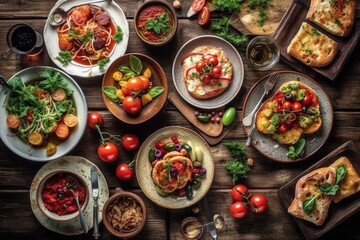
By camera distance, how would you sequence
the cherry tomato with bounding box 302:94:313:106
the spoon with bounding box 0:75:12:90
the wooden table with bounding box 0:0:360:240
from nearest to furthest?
the spoon with bounding box 0:75:12:90
the cherry tomato with bounding box 302:94:313:106
the wooden table with bounding box 0:0:360:240

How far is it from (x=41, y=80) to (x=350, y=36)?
2998 millimetres

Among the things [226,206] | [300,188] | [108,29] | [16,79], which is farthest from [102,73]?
[300,188]

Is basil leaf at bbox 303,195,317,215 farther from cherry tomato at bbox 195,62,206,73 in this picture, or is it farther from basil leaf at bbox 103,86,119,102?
basil leaf at bbox 103,86,119,102

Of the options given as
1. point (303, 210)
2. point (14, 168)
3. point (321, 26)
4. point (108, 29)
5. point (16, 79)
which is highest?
point (321, 26)

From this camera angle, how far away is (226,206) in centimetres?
525

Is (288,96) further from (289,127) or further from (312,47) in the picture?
(312,47)

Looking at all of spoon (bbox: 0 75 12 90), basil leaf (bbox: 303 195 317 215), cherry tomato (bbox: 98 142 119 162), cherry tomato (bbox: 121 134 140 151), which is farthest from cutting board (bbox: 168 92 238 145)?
spoon (bbox: 0 75 12 90)

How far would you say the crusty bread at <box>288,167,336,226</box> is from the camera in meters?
4.98

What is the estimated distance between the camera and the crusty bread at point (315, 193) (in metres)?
4.98

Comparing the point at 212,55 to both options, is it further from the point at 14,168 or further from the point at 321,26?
the point at 14,168

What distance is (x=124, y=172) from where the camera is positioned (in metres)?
5.11

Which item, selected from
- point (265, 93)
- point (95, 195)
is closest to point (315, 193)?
point (265, 93)

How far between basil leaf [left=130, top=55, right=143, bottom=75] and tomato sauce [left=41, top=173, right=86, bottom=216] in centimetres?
116

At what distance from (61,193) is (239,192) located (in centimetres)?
167
